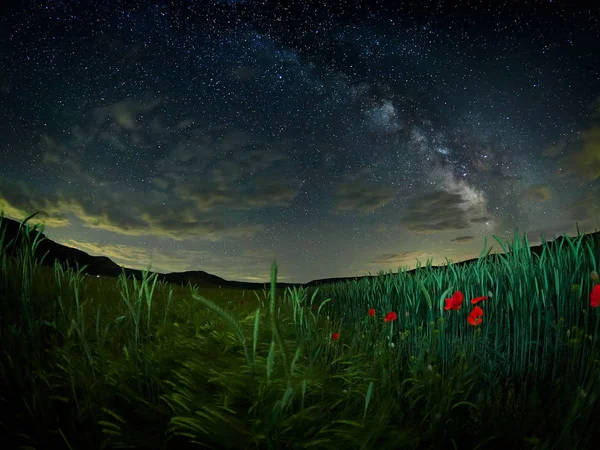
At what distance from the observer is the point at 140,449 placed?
52.7 inches

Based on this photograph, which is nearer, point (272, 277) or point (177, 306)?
point (272, 277)

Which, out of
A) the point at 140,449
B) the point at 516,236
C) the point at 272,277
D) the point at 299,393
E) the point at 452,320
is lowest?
the point at 140,449

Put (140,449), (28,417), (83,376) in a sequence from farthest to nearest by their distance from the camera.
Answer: (83,376) → (28,417) → (140,449)

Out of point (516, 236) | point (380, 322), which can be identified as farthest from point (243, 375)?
point (380, 322)

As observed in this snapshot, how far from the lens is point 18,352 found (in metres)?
1.84

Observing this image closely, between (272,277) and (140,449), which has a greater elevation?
(272,277)

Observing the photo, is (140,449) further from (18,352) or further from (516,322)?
(516,322)

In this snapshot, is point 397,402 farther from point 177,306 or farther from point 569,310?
point 177,306

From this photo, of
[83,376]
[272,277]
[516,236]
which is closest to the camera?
[272,277]

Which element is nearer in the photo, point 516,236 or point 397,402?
point 397,402

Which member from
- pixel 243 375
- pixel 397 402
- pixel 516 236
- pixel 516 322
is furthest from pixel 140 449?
pixel 516 236

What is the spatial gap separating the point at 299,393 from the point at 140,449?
657 mm

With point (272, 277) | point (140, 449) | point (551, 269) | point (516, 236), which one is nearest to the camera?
point (272, 277)

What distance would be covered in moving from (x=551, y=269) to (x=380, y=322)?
214 centimetres
